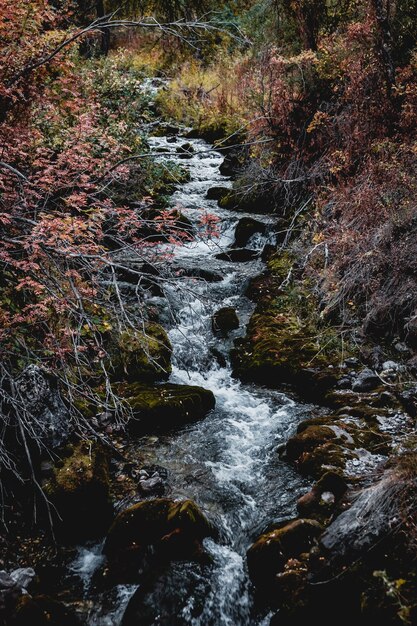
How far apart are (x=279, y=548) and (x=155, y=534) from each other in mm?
1109

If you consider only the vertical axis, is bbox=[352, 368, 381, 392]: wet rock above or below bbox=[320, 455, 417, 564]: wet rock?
below

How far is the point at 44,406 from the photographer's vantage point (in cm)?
503

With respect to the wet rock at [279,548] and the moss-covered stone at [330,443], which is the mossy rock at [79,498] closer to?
the wet rock at [279,548]

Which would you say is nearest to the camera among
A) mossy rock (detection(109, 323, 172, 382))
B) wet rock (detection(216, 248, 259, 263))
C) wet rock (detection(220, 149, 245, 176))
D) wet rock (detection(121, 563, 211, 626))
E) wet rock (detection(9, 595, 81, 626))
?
wet rock (detection(9, 595, 81, 626))

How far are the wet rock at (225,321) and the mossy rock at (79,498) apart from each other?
361cm

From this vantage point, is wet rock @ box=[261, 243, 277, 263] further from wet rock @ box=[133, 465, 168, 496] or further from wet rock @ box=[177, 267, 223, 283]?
wet rock @ box=[133, 465, 168, 496]

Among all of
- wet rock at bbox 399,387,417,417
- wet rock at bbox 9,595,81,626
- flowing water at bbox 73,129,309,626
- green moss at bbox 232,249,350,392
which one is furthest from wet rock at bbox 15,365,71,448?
wet rock at bbox 399,387,417,417

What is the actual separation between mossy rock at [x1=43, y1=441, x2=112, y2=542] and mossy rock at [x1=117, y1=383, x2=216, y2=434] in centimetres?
108

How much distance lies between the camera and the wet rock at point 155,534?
4.15 m

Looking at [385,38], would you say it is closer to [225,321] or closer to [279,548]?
[225,321]

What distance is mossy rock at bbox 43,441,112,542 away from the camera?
14.9 ft

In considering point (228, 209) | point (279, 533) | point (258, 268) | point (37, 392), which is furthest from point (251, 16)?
point (279, 533)

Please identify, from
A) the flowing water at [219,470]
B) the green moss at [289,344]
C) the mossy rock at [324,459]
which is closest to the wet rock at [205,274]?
the flowing water at [219,470]

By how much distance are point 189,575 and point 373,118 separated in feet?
25.1
